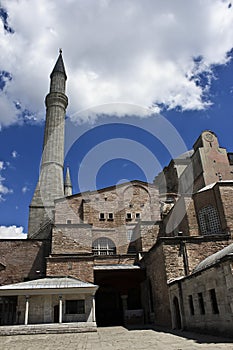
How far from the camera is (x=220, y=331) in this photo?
8906 millimetres

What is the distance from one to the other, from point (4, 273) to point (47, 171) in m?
13.0

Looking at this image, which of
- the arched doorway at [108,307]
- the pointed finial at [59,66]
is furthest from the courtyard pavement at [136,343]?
the pointed finial at [59,66]

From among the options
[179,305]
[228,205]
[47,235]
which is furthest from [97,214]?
[179,305]

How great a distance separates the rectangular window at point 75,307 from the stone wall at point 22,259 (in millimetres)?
6879

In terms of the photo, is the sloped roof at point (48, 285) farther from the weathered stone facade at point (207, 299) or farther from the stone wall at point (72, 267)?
the weathered stone facade at point (207, 299)

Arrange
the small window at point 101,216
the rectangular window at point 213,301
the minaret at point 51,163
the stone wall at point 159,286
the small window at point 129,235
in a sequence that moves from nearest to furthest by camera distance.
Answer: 1. the rectangular window at point 213,301
2. the stone wall at point 159,286
3. the small window at point 129,235
4. the small window at point 101,216
5. the minaret at point 51,163

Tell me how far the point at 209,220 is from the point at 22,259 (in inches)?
561

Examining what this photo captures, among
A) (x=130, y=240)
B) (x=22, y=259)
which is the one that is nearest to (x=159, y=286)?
(x=130, y=240)

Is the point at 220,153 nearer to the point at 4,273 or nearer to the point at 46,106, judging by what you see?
the point at 46,106

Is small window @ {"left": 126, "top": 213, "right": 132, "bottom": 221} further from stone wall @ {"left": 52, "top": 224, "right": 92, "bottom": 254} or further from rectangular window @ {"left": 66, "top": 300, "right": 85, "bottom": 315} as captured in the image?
rectangular window @ {"left": 66, "top": 300, "right": 85, "bottom": 315}

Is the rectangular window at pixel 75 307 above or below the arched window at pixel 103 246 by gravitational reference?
below

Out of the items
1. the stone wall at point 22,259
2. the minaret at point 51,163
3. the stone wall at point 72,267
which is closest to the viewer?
the stone wall at point 72,267

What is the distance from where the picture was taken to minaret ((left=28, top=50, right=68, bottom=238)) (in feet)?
94.2

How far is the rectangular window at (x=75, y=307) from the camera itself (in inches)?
572
